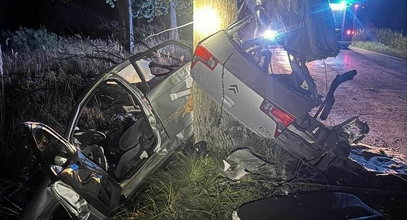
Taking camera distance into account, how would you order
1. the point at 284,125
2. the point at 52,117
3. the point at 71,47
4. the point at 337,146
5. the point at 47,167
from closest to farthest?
the point at 47,167, the point at 284,125, the point at 337,146, the point at 52,117, the point at 71,47

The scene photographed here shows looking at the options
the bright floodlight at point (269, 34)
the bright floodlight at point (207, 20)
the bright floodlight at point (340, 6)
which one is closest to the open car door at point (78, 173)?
the bright floodlight at point (207, 20)

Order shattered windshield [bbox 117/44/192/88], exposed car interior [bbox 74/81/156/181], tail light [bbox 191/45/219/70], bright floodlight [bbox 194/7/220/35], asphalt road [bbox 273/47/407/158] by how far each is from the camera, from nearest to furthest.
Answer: tail light [bbox 191/45/219/70], exposed car interior [bbox 74/81/156/181], shattered windshield [bbox 117/44/192/88], bright floodlight [bbox 194/7/220/35], asphalt road [bbox 273/47/407/158]

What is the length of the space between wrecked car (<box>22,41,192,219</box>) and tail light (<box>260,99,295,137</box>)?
1056 mm

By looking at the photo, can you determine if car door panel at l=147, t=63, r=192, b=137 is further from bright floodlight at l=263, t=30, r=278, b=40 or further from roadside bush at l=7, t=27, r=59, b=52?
roadside bush at l=7, t=27, r=59, b=52

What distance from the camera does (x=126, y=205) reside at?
3668mm

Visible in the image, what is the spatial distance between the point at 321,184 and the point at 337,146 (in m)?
0.45

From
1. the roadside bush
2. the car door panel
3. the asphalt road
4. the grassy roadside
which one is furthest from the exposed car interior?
the grassy roadside

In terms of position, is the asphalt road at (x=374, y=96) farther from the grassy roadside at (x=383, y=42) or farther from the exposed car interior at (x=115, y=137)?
the exposed car interior at (x=115, y=137)

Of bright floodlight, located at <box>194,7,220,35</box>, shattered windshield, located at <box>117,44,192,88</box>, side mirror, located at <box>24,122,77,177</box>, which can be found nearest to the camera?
side mirror, located at <box>24,122,77,177</box>

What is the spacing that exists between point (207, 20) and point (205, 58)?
752mm

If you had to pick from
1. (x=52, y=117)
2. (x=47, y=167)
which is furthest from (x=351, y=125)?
(x=52, y=117)

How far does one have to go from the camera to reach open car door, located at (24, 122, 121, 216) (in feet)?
9.66

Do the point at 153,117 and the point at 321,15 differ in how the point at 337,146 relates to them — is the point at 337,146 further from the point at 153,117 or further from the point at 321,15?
the point at 153,117

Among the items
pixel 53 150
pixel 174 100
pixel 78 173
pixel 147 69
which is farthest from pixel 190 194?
pixel 147 69
